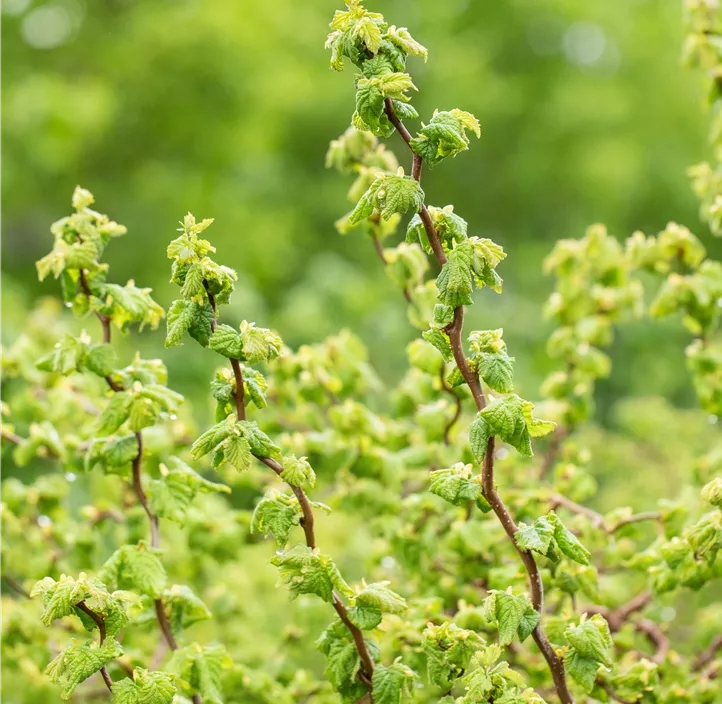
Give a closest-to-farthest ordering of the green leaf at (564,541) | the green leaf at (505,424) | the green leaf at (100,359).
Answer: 1. the green leaf at (505,424)
2. the green leaf at (564,541)
3. the green leaf at (100,359)

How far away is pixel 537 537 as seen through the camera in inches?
47.8

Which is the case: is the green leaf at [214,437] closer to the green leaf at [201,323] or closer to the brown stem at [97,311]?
the green leaf at [201,323]

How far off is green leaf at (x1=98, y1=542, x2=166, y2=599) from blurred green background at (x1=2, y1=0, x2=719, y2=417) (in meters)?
3.55

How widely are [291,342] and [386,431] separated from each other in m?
3.17

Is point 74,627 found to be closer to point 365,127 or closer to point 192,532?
point 192,532

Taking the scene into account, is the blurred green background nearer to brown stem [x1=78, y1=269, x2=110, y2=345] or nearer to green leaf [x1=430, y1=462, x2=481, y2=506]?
brown stem [x1=78, y1=269, x2=110, y2=345]

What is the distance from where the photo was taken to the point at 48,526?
6.75 feet

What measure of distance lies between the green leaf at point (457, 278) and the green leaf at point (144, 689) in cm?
65

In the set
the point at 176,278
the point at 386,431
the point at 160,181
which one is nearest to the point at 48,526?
the point at 386,431

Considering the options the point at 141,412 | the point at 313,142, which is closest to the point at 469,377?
the point at 141,412

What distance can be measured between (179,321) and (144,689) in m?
0.51

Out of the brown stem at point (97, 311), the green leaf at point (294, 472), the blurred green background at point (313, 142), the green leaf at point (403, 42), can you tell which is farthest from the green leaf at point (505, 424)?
the blurred green background at point (313, 142)

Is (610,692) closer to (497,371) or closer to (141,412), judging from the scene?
(497,371)

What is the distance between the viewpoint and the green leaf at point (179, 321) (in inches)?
48.6
